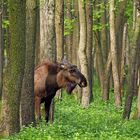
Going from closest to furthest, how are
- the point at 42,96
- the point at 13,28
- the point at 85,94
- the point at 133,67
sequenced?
the point at 13,28 → the point at 42,96 → the point at 133,67 → the point at 85,94

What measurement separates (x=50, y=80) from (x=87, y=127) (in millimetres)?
2351

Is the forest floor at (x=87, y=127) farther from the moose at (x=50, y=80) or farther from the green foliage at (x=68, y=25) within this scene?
the green foliage at (x=68, y=25)

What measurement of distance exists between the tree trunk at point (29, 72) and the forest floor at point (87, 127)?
48 centimetres

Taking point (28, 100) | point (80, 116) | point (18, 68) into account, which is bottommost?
point (80, 116)

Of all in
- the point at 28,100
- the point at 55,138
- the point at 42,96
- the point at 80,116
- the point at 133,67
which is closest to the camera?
the point at 55,138

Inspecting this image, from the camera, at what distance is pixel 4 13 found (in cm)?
2731

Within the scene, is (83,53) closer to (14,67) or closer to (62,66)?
(62,66)

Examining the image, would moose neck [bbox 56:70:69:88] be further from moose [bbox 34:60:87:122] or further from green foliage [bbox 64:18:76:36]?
green foliage [bbox 64:18:76:36]

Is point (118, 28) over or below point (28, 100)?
over

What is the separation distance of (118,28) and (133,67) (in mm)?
8886

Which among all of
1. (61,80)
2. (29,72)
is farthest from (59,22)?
(29,72)

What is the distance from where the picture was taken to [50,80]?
16.6 meters

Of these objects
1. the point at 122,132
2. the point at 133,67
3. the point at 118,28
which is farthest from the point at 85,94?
the point at 122,132

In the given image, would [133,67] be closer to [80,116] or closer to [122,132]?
[80,116]
